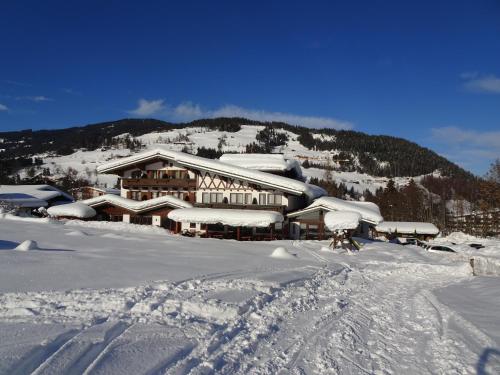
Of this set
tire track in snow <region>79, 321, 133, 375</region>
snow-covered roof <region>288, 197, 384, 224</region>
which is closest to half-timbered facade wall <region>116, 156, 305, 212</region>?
snow-covered roof <region>288, 197, 384, 224</region>

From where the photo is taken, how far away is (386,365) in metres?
A: 5.75

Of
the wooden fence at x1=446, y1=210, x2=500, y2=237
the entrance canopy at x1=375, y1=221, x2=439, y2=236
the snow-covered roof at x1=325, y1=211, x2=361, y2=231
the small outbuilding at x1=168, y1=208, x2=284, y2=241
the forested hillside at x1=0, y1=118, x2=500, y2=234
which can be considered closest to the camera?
the snow-covered roof at x1=325, y1=211, x2=361, y2=231

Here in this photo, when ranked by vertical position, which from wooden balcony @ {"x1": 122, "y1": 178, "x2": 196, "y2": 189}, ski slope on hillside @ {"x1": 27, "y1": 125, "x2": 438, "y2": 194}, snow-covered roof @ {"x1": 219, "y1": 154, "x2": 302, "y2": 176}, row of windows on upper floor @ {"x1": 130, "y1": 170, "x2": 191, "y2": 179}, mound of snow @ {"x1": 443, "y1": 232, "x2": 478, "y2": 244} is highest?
ski slope on hillside @ {"x1": 27, "y1": 125, "x2": 438, "y2": 194}

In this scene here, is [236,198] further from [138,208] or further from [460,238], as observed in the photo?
[460,238]

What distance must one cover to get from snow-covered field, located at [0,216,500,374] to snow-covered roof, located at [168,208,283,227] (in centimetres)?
1457

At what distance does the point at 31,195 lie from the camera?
5484cm

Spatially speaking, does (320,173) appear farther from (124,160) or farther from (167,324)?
(167,324)

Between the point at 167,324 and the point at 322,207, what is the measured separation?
25744 millimetres

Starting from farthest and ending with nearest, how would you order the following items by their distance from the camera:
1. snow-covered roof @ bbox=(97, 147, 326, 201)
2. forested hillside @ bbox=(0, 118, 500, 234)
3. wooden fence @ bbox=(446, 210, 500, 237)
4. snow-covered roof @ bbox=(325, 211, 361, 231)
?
forested hillside @ bbox=(0, 118, 500, 234) < wooden fence @ bbox=(446, 210, 500, 237) < snow-covered roof @ bbox=(97, 147, 326, 201) < snow-covered roof @ bbox=(325, 211, 361, 231)

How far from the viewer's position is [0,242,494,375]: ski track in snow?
5.18 meters

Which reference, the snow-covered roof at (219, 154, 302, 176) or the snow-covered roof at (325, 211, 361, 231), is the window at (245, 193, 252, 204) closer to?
the snow-covered roof at (219, 154, 302, 176)

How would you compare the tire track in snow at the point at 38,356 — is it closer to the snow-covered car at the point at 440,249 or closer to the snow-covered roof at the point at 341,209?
the snow-covered roof at the point at 341,209

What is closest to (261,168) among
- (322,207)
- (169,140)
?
(322,207)

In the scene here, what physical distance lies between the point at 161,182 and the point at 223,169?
6.87 meters
